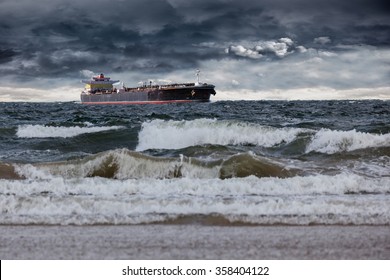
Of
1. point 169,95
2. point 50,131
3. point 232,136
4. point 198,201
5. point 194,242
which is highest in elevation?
point 169,95

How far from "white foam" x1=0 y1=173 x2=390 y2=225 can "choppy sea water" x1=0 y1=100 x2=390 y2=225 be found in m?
0.01

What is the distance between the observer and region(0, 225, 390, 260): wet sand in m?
4.12

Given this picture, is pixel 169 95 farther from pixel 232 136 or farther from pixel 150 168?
pixel 150 168

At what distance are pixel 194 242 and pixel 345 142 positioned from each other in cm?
997

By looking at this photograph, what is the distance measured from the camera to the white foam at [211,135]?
16.3m

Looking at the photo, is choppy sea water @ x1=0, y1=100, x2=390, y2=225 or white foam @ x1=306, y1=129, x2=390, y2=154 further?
white foam @ x1=306, y1=129, x2=390, y2=154

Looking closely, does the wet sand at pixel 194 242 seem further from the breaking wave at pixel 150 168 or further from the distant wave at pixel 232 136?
the distant wave at pixel 232 136

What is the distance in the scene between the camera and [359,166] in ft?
35.2

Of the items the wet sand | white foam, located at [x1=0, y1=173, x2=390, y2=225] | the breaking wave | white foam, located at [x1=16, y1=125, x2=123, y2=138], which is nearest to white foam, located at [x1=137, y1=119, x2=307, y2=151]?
white foam, located at [x1=16, y1=125, x2=123, y2=138]

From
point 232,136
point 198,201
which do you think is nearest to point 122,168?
point 198,201

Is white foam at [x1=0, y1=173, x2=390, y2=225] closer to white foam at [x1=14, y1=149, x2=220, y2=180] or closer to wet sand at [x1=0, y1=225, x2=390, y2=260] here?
wet sand at [x1=0, y1=225, x2=390, y2=260]

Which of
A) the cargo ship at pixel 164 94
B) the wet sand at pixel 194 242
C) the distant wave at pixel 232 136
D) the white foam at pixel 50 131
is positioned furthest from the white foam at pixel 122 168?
the cargo ship at pixel 164 94

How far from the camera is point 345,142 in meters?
13.6
